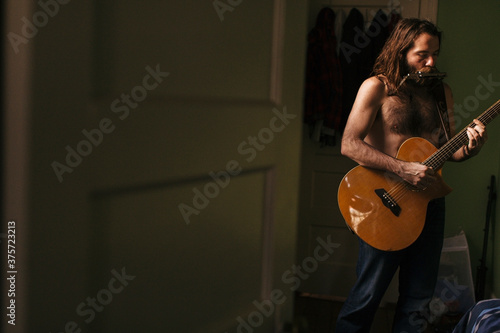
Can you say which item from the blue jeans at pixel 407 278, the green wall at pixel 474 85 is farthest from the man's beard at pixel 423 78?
the green wall at pixel 474 85

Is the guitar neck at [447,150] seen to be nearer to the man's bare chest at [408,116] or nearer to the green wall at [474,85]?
the man's bare chest at [408,116]

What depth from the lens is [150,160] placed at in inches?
28.9

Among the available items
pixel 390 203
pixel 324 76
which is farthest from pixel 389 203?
pixel 324 76

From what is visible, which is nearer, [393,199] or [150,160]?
[150,160]

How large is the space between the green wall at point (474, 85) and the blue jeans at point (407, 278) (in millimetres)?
1102

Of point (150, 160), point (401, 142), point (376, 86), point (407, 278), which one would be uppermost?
point (376, 86)

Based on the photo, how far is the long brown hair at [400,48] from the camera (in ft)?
6.60

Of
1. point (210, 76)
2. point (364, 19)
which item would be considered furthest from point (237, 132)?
point (364, 19)

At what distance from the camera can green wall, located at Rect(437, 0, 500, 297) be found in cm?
290

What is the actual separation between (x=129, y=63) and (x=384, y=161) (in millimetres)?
1424

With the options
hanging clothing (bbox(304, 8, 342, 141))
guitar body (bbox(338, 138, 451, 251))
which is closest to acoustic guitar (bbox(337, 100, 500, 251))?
guitar body (bbox(338, 138, 451, 251))

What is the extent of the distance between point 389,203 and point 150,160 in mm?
1422

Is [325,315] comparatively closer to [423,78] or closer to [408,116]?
[408,116]

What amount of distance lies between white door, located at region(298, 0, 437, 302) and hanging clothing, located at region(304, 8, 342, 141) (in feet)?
0.45
